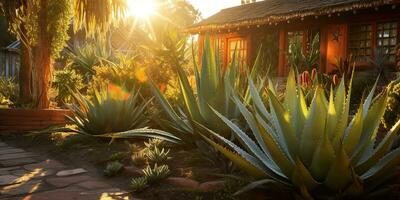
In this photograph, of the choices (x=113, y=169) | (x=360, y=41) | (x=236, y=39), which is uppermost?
(x=236, y=39)

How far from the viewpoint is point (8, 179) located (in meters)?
4.03

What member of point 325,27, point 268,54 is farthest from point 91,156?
point 268,54

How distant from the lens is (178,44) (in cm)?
967

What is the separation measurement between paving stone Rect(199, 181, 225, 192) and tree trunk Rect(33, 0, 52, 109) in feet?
18.7

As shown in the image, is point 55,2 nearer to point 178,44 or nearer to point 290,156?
point 178,44

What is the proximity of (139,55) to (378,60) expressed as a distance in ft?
21.4

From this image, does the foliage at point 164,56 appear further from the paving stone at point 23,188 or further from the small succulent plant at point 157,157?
the paving stone at point 23,188

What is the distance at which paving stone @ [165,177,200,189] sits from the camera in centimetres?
334

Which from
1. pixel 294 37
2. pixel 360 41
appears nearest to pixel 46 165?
pixel 360 41

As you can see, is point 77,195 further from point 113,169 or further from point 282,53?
point 282,53

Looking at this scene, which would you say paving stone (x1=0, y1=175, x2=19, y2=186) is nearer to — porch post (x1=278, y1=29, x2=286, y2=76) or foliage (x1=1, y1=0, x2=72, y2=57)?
foliage (x1=1, y1=0, x2=72, y2=57)

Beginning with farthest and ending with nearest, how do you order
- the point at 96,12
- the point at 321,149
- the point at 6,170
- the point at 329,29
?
the point at 329,29, the point at 96,12, the point at 6,170, the point at 321,149

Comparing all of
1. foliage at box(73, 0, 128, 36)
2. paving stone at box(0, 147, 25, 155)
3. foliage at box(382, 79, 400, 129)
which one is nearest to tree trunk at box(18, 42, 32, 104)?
foliage at box(73, 0, 128, 36)

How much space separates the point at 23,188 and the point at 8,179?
482 mm
